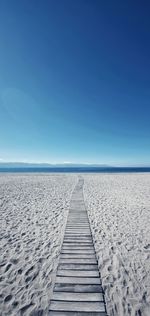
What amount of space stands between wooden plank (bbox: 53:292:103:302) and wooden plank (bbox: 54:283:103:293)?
3.5 inches

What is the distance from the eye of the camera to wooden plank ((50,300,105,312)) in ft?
11.4

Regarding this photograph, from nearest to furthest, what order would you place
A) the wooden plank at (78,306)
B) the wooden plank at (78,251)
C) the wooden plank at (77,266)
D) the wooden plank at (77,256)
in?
the wooden plank at (78,306) → the wooden plank at (77,266) → the wooden plank at (77,256) → the wooden plank at (78,251)

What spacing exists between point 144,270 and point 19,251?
14.0 ft

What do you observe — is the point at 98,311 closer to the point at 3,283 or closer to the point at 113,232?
the point at 3,283

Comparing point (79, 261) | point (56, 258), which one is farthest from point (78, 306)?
point (56, 258)

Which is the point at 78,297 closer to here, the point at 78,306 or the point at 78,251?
the point at 78,306

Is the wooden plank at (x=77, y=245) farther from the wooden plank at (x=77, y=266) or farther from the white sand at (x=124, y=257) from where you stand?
the wooden plank at (x=77, y=266)

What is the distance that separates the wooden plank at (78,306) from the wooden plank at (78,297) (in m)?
0.08

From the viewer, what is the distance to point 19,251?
5711 mm

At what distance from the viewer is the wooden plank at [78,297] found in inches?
146

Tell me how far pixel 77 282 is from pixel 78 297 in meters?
0.40

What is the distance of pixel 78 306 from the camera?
3543 mm

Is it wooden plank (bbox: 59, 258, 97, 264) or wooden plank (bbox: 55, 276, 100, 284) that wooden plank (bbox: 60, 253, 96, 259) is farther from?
wooden plank (bbox: 55, 276, 100, 284)

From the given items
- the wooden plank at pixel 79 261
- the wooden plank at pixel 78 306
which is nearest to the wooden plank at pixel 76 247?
the wooden plank at pixel 79 261
